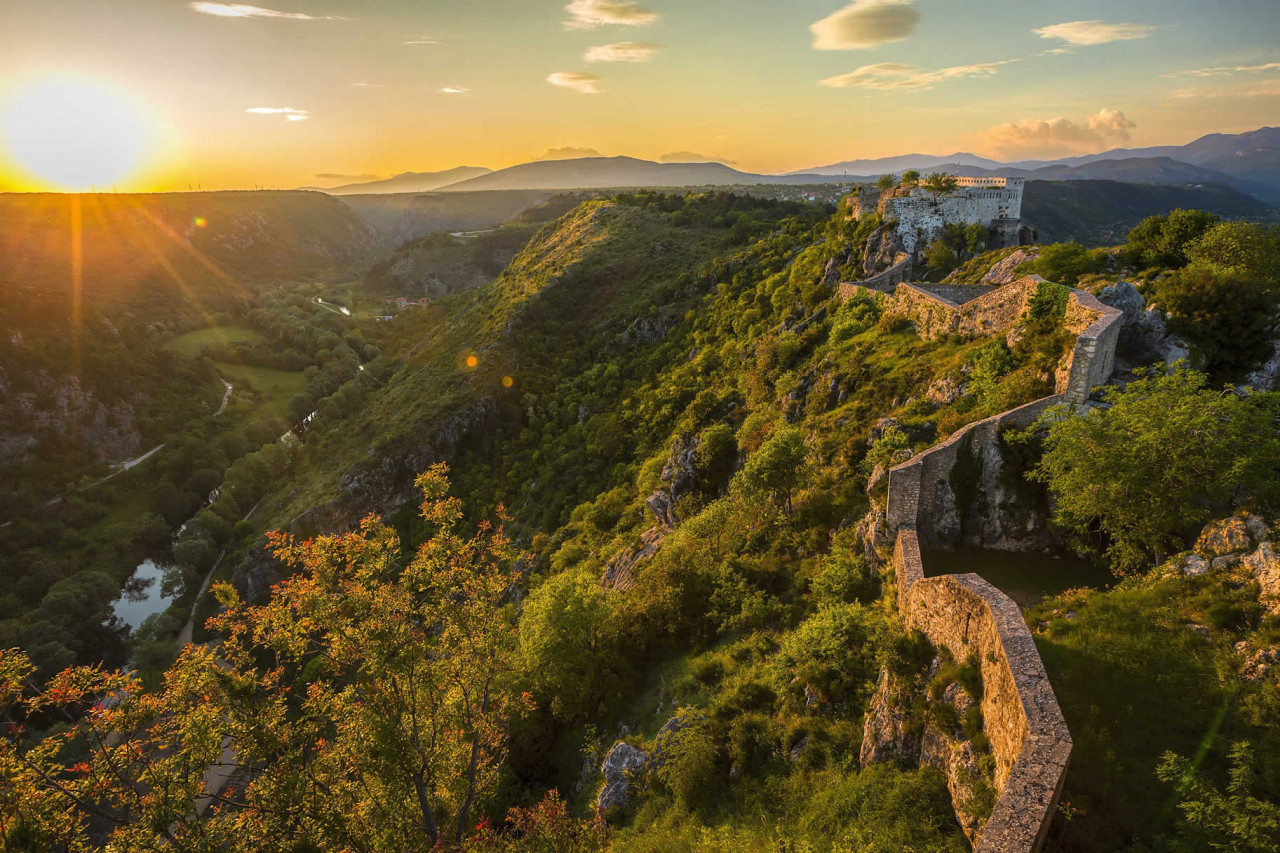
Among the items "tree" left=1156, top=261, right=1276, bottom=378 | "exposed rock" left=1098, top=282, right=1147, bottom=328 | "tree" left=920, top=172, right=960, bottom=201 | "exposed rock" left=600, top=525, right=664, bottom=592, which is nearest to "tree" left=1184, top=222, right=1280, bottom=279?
"tree" left=1156, top=261, right=1276, bottom=378

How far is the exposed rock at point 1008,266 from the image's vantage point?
3272 centimetres

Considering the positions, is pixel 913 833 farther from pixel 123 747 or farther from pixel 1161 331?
pixel 1161 331

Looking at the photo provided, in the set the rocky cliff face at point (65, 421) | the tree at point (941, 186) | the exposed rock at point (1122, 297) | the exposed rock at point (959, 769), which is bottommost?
the rocky cliff face at point (65, 421)

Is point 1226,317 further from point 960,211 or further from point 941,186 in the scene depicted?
point 941,186

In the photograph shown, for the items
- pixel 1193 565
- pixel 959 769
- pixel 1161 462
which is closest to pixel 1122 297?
pixel 1161 462

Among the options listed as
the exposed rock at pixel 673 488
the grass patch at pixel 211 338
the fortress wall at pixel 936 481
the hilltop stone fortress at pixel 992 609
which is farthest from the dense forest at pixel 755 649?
the grass patch at pixel 211 338

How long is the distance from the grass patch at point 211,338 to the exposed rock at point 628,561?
142362mm

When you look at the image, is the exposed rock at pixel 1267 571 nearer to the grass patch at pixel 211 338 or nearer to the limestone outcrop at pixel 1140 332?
the limestone outcrop at pixel 1140 332

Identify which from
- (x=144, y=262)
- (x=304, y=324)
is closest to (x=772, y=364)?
(x=304, y=324)

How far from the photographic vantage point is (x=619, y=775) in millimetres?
19156

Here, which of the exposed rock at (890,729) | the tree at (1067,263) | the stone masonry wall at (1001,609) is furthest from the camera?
the tree at (1067,263)

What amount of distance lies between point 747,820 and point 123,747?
15.7 meters

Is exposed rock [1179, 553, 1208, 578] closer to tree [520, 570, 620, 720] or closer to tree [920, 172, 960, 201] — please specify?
tree [520, 570, 620, 720]

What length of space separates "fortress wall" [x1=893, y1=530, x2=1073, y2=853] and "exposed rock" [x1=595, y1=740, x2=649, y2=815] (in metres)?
10.6
